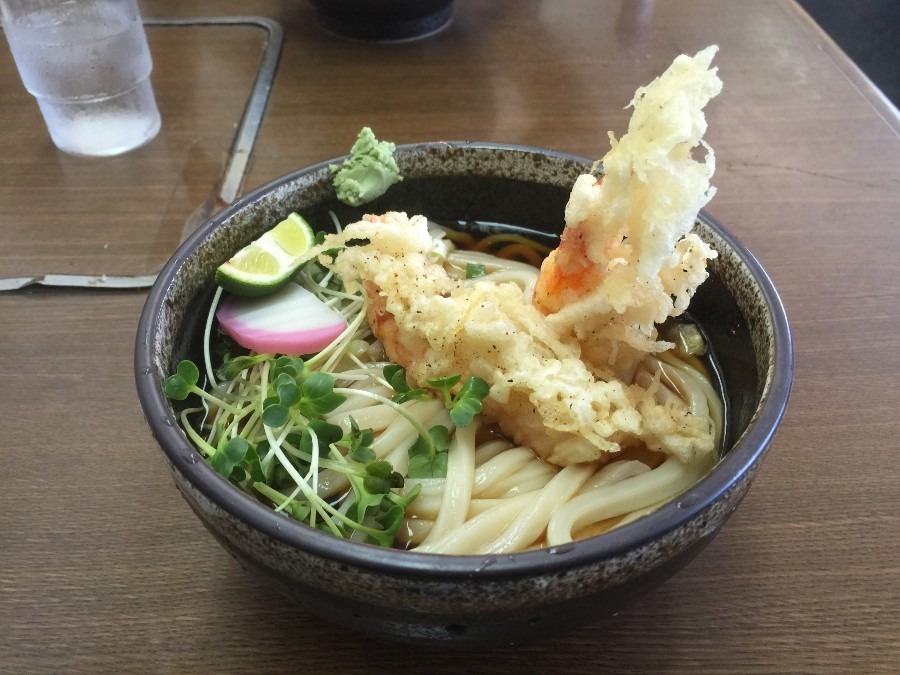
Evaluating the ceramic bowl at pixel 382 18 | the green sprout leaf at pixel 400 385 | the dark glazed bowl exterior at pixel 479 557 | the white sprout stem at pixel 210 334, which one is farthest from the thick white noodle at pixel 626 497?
the ceramic bowl at pixel 382 18

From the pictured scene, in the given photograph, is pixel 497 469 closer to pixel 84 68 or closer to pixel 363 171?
pixel 363 171

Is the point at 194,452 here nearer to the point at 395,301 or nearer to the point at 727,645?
the point at 395,301

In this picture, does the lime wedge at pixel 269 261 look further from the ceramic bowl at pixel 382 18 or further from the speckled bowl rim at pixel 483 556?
the ceramic bowl at pixel 382 18

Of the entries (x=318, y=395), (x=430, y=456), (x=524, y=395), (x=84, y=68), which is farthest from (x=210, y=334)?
(x=84, y=68)

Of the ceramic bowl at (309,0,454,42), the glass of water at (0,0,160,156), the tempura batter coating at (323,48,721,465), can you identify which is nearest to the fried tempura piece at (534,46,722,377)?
the tempura batter coating at (323,48,721,465)

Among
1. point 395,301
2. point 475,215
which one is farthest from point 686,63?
point 475,215

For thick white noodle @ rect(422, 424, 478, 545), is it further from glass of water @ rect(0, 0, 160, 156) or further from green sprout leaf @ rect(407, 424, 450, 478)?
glass of water @ rect(0, 0, 160, 156)

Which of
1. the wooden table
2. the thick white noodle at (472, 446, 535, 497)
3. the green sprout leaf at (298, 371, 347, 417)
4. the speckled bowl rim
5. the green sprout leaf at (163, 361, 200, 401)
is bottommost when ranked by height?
the wooden table
